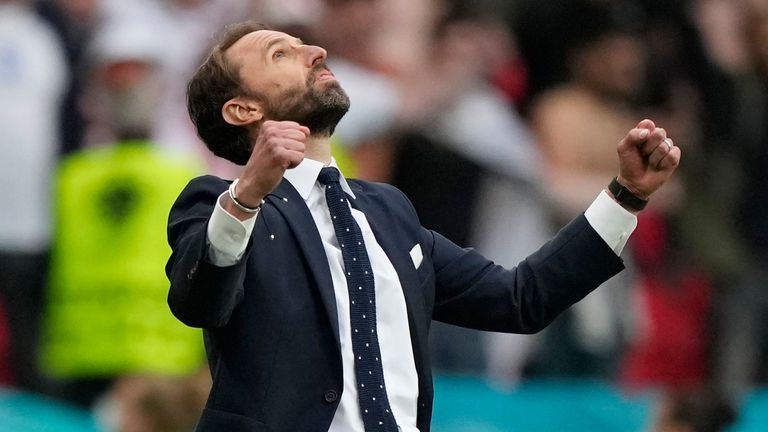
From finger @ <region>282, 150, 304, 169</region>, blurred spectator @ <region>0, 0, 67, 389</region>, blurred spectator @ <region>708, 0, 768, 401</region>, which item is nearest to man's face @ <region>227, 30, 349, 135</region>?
finger @ <region>282, 150, 304, 169</region>

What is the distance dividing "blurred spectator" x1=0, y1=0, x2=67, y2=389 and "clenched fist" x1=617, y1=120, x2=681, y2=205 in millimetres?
4512

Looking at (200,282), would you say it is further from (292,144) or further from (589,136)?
(589,136)

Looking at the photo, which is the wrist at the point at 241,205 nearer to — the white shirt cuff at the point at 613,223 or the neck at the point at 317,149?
the neck at the point at 317,149

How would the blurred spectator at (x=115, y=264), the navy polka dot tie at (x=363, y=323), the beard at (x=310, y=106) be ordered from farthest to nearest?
the blurred spectator at (x=115, y=264) < the beard at (x=310, y=106) < the navy polka dot tie at (x=363, y=323)

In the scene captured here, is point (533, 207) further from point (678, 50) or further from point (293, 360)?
point (293, 360)

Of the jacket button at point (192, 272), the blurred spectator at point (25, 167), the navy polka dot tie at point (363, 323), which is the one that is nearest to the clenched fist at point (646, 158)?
the navy polka dot tie at point (363, 323)

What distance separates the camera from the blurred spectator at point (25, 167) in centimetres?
775

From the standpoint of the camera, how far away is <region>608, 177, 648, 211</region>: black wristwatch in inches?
152

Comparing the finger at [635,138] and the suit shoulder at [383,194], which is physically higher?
the finger at [635,138]

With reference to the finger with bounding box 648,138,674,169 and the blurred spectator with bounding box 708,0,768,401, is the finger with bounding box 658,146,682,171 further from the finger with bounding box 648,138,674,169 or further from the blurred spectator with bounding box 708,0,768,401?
the blurred spectator with bounding box 708,0,768,401

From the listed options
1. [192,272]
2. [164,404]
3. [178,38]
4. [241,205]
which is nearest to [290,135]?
[241,205]

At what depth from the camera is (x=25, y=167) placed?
25.8 feet

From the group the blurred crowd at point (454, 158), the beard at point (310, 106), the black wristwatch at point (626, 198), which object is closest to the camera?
the beard at point (310, 106)

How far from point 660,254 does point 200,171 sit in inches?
95.8
